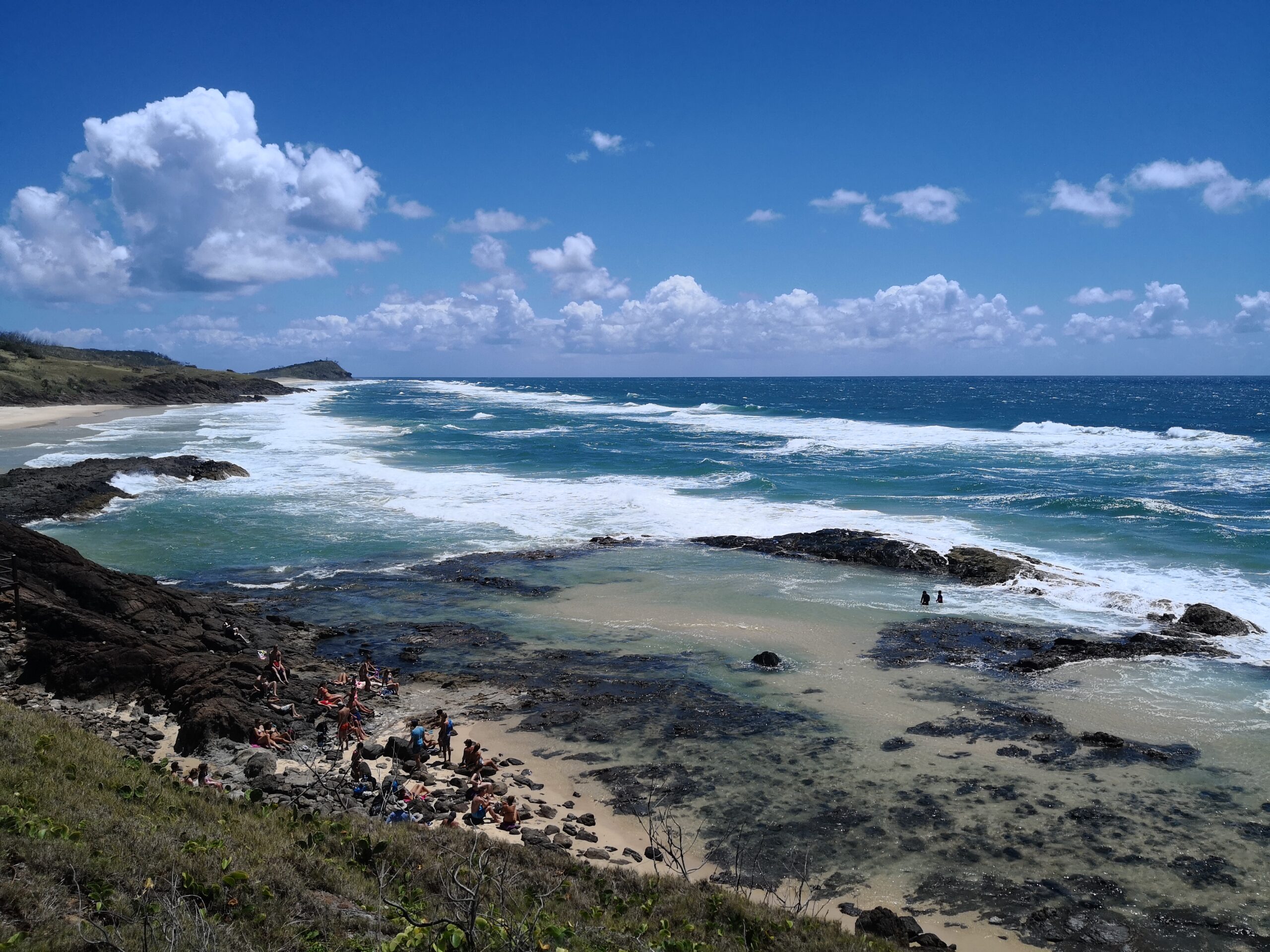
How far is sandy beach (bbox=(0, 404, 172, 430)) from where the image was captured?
2603 inches

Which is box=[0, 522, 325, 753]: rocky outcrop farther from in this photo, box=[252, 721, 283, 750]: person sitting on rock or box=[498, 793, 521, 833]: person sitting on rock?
box=[498, 793, 521, 833]: person sitting on rock

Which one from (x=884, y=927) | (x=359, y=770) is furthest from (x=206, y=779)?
(x=884, y=927)

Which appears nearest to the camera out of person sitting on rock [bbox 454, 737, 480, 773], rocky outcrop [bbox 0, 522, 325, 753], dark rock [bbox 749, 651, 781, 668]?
person sitting on rock [bbox 454, 737, 480, 773]

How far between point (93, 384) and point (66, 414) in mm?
19608

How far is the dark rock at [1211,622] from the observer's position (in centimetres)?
1967

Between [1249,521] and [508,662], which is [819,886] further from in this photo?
[1249,521]

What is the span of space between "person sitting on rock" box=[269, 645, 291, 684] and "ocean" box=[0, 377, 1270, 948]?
11.5 feet

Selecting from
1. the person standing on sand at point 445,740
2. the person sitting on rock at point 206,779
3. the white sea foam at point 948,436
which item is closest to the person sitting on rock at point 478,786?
the person standing on sand at point 445,740

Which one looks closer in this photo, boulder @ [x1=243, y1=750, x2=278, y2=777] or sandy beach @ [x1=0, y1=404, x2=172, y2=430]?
boulder @ [x1=243, y1=750, x2=278, y2=777]

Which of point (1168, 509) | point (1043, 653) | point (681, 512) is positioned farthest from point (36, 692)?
point (1168, 509)

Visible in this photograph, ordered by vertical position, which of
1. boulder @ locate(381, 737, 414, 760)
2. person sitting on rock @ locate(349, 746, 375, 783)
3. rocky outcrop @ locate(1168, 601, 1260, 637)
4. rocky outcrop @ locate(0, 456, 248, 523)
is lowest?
boulder @ locate(381, 737, 414, 760)

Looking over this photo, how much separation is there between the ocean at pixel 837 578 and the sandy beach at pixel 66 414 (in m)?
5.65

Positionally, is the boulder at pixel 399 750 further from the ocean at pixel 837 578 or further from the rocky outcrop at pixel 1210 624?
the rocky outcrop at pixel 1210 624

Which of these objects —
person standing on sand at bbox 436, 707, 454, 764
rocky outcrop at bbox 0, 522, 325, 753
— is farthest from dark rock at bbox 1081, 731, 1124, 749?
rocky outcrop at bbox 0, 522, 325, 753
